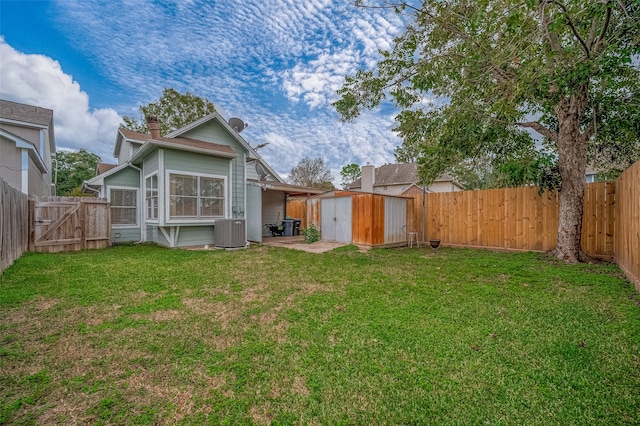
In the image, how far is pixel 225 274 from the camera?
5672 millimetres

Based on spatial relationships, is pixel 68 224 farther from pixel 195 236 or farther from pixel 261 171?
pixel 261 171

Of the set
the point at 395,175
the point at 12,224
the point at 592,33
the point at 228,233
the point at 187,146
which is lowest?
the point at 228,233

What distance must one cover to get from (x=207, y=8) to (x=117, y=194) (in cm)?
702

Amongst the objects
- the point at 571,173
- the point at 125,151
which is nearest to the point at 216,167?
the point at 125,151

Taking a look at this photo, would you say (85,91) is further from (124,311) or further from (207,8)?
(124,311)

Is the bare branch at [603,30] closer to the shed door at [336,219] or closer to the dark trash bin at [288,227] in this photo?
the shed door at [336,219]

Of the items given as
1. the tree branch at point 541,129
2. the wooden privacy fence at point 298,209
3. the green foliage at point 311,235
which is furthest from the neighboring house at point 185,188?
the tree branch at point 541,129

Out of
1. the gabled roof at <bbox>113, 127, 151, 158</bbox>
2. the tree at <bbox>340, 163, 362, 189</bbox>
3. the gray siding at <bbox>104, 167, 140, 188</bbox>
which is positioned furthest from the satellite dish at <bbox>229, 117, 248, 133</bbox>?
the tree at <bbox>340, 163, 362, 189</bbox>

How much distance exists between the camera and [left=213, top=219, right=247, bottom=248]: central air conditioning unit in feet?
30.0

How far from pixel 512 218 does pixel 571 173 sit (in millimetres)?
2262

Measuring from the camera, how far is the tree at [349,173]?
126ft

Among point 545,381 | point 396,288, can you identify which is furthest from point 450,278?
point 545,381

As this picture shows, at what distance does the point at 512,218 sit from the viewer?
882 centimetres

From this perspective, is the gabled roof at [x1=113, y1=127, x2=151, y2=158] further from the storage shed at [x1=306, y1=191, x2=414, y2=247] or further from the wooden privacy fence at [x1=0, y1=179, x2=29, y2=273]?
the storage shed at [x1=306, y1=191, x2=414, y2=247]
